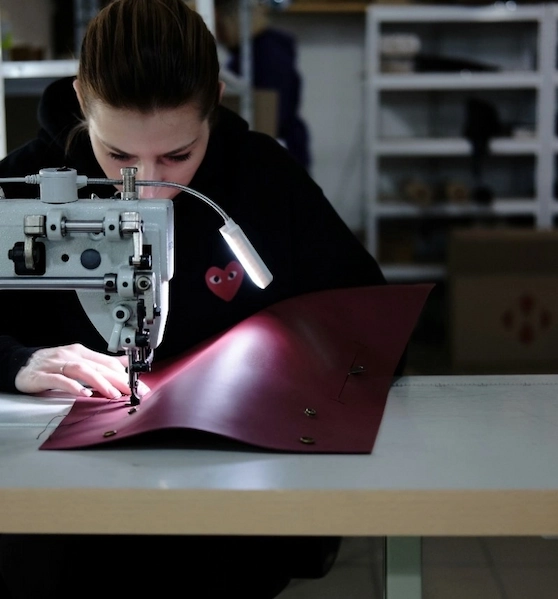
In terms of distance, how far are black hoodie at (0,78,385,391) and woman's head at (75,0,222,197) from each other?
243mm

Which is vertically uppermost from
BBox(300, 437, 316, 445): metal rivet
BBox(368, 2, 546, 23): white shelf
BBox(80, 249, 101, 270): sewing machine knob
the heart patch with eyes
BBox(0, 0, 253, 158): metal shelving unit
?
BBox(368, 2, 546, 23): white shelf

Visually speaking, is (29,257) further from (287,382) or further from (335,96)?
(335,96)

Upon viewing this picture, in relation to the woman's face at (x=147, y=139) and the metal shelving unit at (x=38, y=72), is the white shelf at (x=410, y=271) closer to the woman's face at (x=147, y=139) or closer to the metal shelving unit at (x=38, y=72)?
the metal shelving unit at (x=38, y=72)

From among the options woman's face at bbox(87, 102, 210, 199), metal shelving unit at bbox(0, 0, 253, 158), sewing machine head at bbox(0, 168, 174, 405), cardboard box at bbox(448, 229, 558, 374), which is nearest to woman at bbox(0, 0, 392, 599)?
woman's face at bbox(87, 102, 210, 199)

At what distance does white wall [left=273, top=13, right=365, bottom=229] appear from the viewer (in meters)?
5.32

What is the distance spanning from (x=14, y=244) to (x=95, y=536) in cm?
41

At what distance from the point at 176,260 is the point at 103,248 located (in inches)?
20.2

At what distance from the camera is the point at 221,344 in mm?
1198

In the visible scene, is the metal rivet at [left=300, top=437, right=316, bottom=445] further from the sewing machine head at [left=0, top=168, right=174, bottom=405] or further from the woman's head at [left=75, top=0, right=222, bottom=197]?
the woman's head at [left=75, top=0, right=222, bottom=197]

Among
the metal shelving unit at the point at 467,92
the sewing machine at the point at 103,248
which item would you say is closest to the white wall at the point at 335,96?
the metal shelving unit at the point at 467,92

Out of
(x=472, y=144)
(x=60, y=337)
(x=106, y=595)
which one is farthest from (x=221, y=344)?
(x=472, y=144)

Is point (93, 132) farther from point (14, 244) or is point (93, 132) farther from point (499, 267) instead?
point (499, 267)

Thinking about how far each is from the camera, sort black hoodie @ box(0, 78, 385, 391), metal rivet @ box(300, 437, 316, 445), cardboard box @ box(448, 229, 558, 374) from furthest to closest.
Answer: cardboard box @ box(448, 229, 558, 374), black hoodie @ box(0, 78, 385, 391), metal rivet @ box(300, 437, 316, 445)

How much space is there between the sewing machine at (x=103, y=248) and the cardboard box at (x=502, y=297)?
3.19 meters
